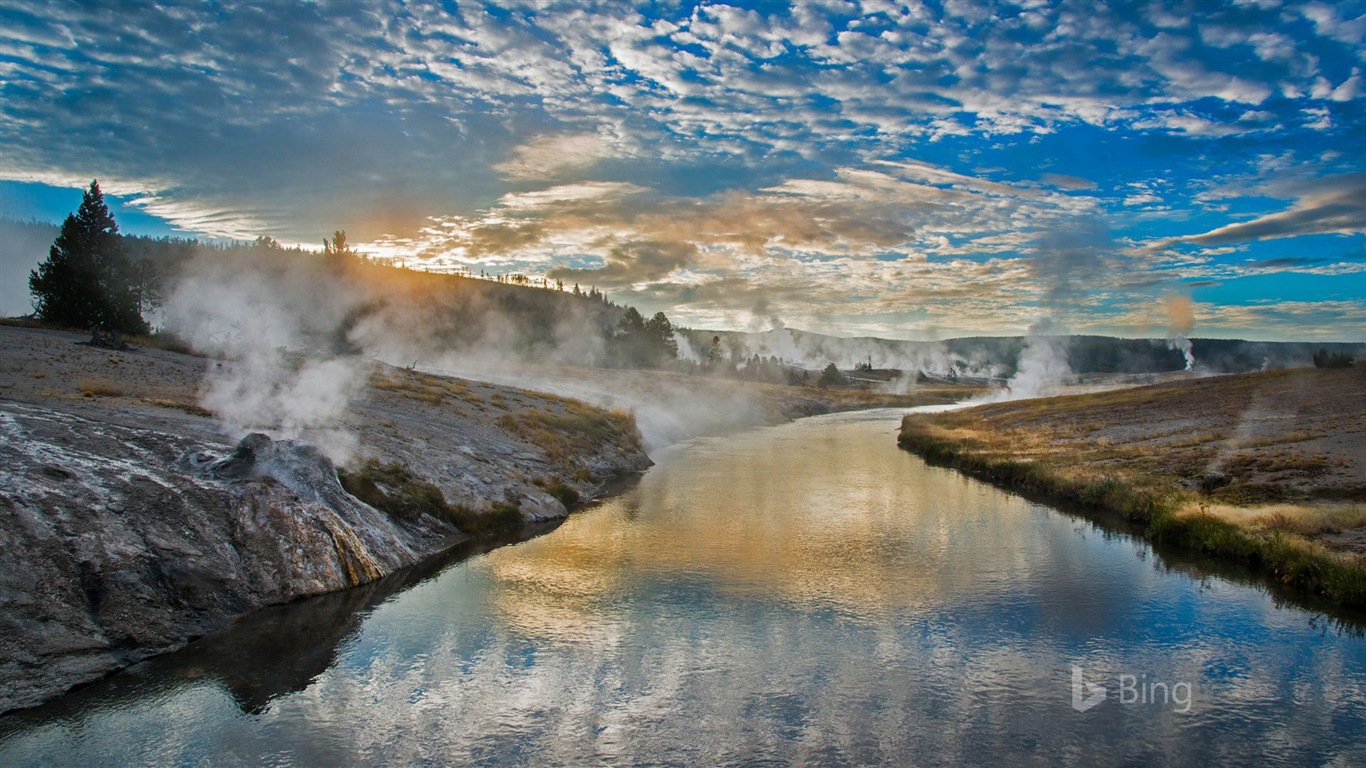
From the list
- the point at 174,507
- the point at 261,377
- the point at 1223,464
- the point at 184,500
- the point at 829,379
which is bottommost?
the point at 174,507

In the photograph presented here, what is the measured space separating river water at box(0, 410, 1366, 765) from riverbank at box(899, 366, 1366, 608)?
5.38ft

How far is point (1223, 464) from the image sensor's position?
99.8 ft

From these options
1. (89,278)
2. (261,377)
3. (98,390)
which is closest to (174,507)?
(98,390)

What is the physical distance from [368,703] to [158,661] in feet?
15.1

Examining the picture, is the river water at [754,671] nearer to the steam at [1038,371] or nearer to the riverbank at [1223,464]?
the riverbank at [1223,464]

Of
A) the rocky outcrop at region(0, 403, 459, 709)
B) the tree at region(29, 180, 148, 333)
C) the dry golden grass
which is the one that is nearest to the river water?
the rocky outcrop at region(0, 403, 459, 709)

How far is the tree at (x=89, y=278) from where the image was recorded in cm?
4659

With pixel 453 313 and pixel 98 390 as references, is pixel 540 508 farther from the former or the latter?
pixel 453 313

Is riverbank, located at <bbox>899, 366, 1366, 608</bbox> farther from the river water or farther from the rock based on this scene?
the rock

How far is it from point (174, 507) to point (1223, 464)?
3603cm

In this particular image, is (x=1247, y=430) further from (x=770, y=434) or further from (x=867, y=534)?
(x=770, y=434)

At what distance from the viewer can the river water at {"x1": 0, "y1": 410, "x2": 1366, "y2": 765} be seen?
1092 centimetres

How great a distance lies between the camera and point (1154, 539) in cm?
2362

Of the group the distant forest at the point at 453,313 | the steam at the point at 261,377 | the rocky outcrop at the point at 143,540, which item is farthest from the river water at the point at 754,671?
the distant forest at the point at 453,313
